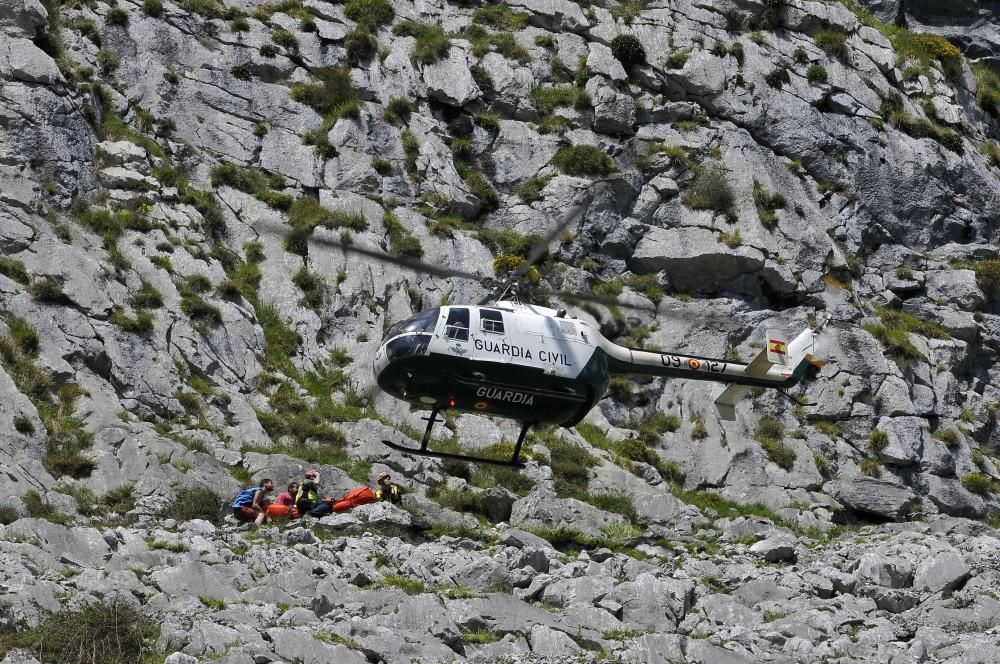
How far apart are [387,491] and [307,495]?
231 cm

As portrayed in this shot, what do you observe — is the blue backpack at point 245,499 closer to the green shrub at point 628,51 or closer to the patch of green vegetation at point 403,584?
the patch of green vegetation at point 403,584

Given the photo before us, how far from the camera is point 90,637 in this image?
1461 cm

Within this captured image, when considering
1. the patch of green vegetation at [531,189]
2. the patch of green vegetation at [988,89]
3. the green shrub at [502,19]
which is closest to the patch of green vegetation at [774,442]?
the patch of green vegetation at [531,189]

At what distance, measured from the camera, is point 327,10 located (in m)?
46.5

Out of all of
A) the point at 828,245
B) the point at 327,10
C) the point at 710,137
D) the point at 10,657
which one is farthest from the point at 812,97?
the point at 10,657

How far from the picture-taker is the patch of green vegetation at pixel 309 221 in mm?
36844

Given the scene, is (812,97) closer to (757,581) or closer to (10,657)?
(757,581)

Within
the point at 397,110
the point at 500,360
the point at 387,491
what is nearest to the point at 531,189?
the point at 397,110

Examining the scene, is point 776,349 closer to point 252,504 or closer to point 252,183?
point 252,504

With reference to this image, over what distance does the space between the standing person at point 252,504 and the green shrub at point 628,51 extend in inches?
1093

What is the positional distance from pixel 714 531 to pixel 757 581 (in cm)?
609

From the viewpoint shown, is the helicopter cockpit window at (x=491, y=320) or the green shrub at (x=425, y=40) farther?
the green shrub at (x=425, y=40)

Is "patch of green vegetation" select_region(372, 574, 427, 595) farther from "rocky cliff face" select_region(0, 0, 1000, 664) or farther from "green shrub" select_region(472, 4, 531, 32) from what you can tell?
"green shrub" select_region(472, 4, 531, 32)

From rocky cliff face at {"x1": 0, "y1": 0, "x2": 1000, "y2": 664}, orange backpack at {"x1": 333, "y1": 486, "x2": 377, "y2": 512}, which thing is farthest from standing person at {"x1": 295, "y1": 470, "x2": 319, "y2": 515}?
rocky cliff face at {"x1": 0, "y1": 0, "x2": 1000, "y2": 664}
